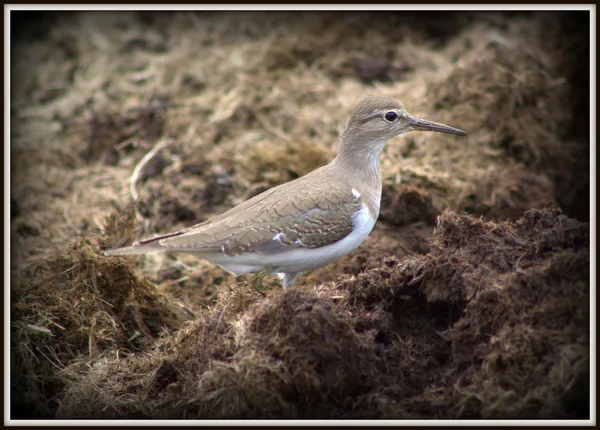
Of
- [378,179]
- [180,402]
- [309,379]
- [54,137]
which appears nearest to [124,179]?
[54,137]

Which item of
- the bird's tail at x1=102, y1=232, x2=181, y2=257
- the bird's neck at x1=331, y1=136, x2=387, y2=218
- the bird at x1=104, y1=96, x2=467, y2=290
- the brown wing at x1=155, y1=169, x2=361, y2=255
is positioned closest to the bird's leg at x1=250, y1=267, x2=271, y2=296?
the bird at x1=104, y1=96, x2=467, y2=290

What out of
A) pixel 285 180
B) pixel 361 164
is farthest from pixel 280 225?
pixel 285 180

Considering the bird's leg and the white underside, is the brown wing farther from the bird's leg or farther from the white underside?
the bird's leg

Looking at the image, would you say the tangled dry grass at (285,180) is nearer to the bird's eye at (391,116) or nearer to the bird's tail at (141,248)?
the bird's tail at (141,248)

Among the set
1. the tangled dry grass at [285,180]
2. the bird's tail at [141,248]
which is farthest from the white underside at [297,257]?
the bird's tail at [141,248]

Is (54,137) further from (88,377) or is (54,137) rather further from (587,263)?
(587,263)

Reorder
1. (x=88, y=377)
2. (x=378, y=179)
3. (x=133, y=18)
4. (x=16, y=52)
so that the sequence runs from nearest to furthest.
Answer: (x=88, y=377)
(x=378, y=179)
(x=16, y=52)
(x=133, y=18)
